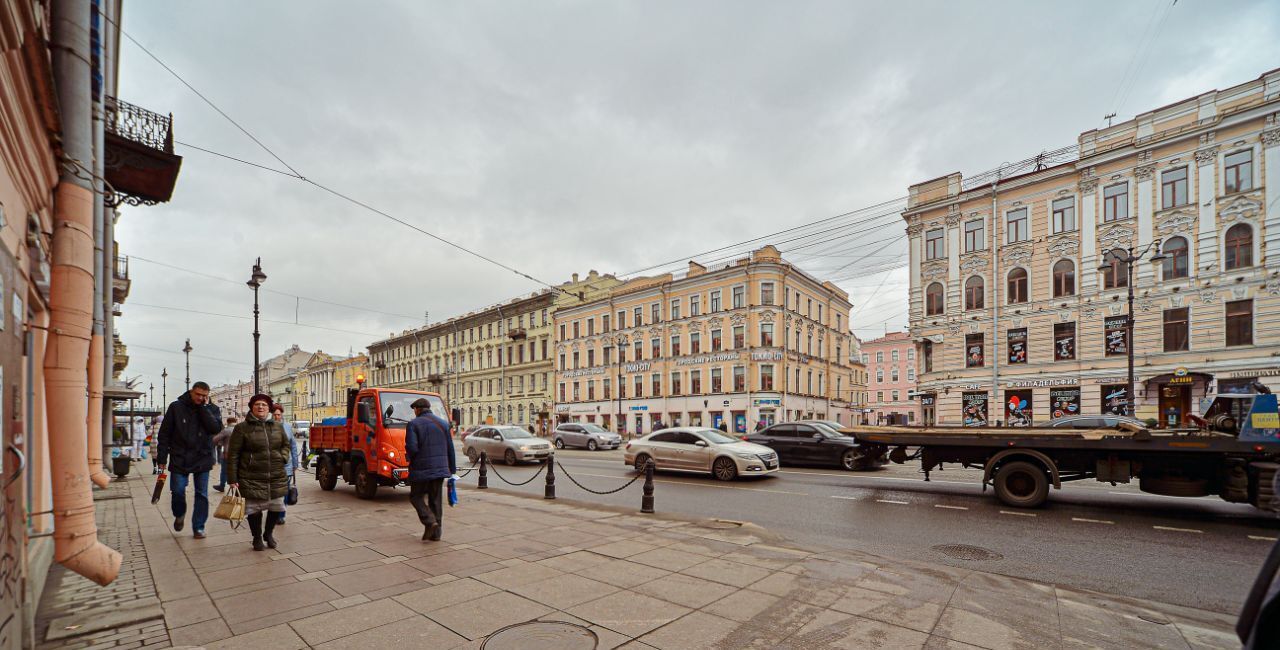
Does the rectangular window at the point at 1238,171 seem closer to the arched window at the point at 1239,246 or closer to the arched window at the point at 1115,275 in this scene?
the arched window at the point at 1239,246

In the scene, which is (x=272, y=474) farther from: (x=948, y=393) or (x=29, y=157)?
(x=948, y=393)

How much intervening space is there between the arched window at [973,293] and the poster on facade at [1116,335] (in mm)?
5535

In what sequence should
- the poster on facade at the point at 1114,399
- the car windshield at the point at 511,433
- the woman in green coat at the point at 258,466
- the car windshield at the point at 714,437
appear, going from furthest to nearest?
the poster on facade at the point at 1114,399, the car windshield at the point at 511,433, the car windshield at the point at 714,437, the woman in green coat at the point at 258,466

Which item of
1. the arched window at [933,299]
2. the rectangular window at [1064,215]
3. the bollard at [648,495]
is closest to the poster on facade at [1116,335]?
the rectangular window at [1064,215]

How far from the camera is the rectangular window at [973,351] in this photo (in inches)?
1218

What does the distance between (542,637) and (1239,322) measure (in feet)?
106

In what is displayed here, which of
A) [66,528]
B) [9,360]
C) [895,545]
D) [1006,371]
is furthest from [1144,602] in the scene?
[1006,371]

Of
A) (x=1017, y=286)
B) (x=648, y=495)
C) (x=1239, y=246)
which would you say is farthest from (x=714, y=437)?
(x=1239, y=246)

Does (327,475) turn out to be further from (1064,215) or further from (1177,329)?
(1064,215)

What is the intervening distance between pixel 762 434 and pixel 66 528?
1796 cm

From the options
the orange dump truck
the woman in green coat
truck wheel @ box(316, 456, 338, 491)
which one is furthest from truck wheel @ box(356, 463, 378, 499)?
the woman in green coat

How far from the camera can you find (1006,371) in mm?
29781

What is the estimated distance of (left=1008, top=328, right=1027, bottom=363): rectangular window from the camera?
29.5 m

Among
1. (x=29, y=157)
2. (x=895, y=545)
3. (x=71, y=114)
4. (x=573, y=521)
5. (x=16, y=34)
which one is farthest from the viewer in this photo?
(x=573, y=521)
